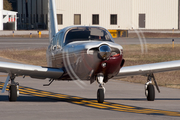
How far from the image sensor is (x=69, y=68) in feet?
37.4

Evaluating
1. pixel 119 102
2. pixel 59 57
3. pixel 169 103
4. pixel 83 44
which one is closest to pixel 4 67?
pixel 59 57

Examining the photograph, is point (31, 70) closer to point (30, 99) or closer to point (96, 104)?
point (30, 99)

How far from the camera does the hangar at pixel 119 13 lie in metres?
69.6

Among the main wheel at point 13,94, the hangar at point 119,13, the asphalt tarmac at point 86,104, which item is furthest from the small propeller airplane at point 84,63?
the hangar at point 119,13

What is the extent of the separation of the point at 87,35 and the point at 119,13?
5858cm

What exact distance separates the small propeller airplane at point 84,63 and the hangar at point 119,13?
55811mm

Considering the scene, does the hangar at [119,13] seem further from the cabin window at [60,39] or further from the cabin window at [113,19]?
the cabin window at [60,39]

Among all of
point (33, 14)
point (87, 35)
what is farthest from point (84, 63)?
point (33, 14)

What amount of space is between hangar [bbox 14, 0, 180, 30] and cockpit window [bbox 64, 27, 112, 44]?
56219mm

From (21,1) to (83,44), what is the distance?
77.6 m

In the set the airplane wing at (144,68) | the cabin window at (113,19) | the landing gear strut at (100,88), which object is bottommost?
the landing gear strut at (100,88)

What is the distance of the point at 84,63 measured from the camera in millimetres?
10766

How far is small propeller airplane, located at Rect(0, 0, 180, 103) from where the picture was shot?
1044 cm

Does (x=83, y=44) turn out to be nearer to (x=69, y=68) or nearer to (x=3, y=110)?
(x=69, y=68)
